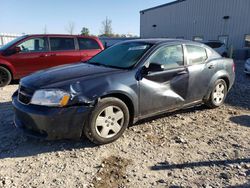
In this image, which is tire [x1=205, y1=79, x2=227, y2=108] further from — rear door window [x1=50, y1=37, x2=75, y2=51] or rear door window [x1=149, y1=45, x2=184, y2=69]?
rear door window [x1=50, y1=37, x2=75, y2=51]

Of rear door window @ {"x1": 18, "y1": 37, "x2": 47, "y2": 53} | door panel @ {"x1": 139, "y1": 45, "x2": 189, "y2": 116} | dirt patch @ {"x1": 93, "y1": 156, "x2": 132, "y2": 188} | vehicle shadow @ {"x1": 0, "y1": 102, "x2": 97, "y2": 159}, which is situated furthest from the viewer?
rear door window @ {"x1": 18, "y1": 37, "x2": 47, "y2": 53}

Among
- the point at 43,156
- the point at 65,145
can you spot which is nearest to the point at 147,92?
the point at 65,145

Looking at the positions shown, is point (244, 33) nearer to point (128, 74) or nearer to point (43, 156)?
point (128, 74)

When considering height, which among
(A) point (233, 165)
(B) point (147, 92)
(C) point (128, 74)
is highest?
(C) point (128, 74)

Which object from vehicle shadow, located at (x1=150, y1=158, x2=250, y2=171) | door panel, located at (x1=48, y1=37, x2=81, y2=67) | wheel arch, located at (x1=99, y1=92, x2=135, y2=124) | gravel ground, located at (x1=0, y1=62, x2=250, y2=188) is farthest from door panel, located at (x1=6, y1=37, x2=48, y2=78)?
vehicle shadow, located at (x1=150, y1=158, x2=250, y2=171)

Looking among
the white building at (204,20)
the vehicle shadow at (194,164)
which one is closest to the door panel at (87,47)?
the vehicle shadow at (194,164)

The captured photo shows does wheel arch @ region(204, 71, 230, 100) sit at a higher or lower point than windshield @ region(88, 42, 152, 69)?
lower

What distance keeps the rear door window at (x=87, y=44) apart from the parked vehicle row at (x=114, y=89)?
12.8ft

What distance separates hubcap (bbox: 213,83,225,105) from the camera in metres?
5.58

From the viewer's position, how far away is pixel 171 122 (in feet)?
16.0

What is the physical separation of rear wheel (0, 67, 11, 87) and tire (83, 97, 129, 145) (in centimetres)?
519

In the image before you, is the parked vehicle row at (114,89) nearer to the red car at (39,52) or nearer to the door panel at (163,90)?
the door panel at (163,90)

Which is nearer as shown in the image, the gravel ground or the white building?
the gravel ground

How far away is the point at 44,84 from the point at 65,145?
97 centimetres
